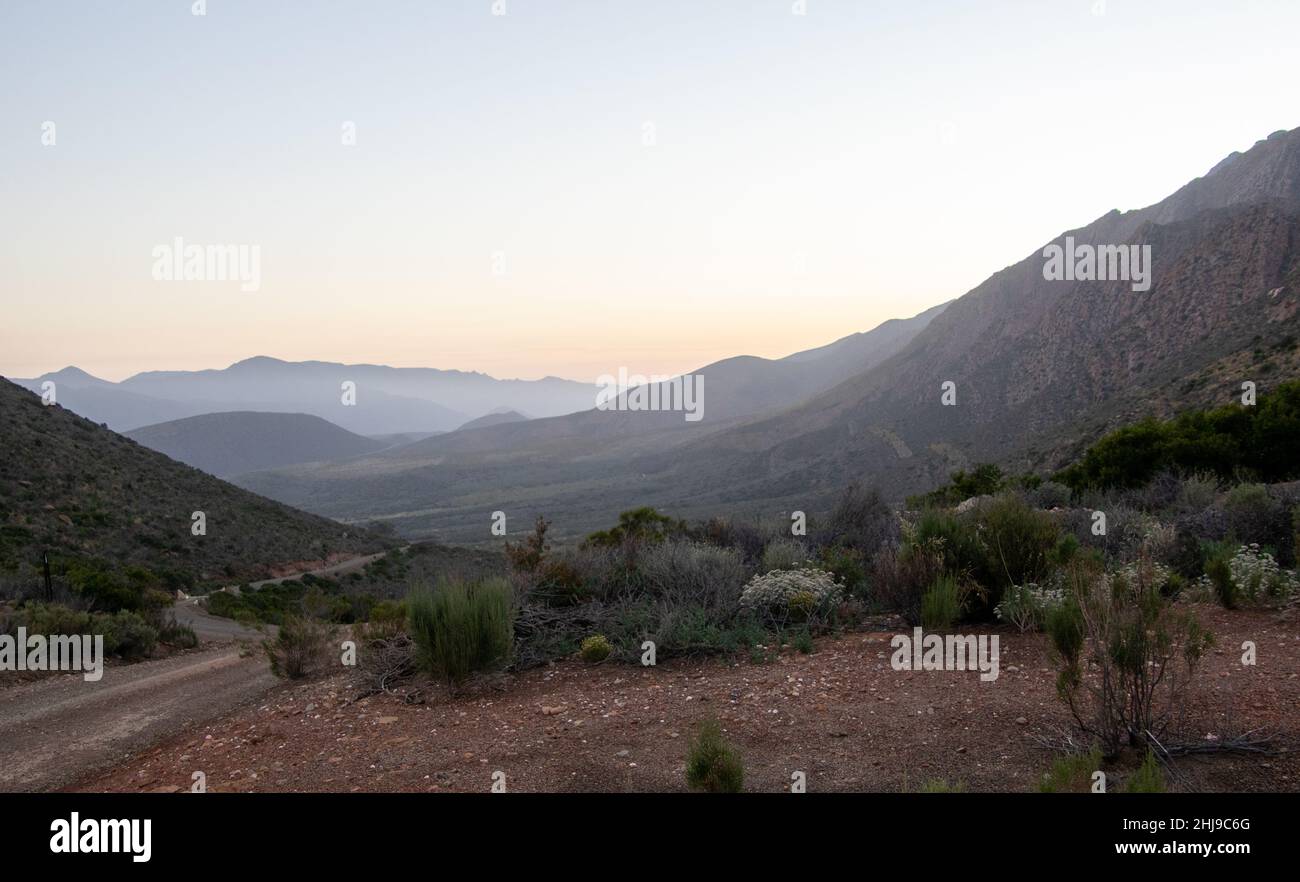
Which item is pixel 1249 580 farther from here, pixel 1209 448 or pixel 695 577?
pixel 1209 448

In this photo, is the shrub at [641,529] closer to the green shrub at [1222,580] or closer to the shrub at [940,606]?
the shrub at [940,606]

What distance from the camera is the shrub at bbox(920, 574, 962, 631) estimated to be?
275 inches

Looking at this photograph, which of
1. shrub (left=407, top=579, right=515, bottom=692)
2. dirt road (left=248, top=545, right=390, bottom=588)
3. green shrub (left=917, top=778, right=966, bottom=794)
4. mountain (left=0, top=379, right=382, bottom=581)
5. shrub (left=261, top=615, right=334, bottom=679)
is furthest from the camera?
dirt road (left=248, top=545, right=390, bottom=588)

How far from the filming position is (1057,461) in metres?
28.2

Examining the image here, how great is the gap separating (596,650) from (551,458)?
10472 cm

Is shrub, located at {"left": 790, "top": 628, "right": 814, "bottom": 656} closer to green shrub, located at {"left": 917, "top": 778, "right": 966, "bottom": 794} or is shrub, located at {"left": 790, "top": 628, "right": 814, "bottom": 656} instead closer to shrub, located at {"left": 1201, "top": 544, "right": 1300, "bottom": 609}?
green shrub, located at {"left": 917, "top": 778, "right": 966, "bottom": 794}

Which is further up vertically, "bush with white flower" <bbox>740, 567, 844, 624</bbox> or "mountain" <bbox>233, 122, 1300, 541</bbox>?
"mountain" <bbox>233, 122, 1300, 541</bbox>

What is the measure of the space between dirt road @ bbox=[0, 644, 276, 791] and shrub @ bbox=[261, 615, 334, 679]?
0.28 meters

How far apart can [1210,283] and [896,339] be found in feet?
258

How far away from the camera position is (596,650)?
7035 millimetres

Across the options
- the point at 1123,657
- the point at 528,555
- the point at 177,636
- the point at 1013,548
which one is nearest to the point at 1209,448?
the point at 1013,548

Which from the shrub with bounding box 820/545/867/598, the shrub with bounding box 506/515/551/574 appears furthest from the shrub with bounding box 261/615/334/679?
the shrub with bounding box 820/545/867/598
